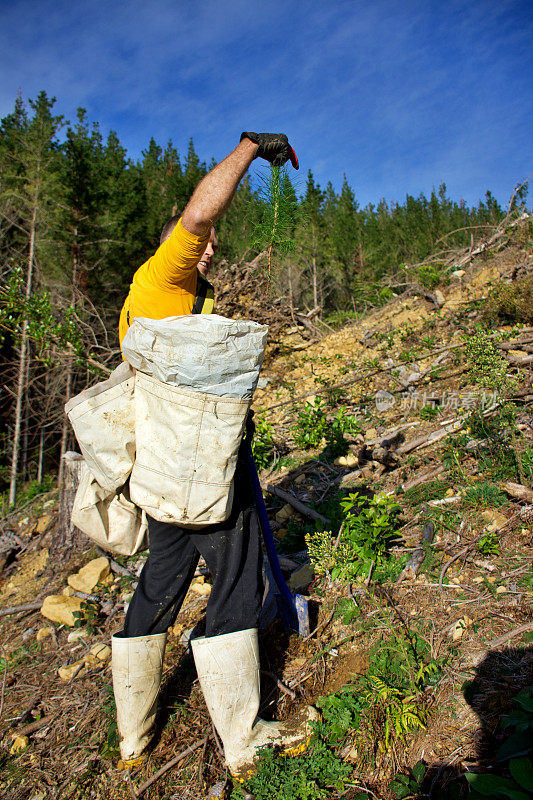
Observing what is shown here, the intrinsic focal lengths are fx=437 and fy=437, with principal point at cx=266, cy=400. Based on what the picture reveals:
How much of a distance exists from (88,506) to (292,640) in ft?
3.87

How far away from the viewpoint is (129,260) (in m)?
11.7

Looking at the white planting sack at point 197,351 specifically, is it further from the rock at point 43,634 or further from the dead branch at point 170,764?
the rock at point 43,634

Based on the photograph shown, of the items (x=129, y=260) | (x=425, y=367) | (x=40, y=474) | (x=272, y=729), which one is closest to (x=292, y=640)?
(x=272, y=729)

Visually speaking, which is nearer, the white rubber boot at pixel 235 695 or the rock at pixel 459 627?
the white rubber boot at pixel 235 695

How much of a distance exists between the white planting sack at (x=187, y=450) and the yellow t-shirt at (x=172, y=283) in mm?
322

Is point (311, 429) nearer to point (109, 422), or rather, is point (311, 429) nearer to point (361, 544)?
point (361, 544)

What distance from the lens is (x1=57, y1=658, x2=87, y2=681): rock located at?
247 cm

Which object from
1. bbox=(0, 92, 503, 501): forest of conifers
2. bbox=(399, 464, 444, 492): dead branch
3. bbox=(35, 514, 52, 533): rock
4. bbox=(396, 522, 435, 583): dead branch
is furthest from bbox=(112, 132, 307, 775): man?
bbox=(0, 92, 503, 501): forest of conifers

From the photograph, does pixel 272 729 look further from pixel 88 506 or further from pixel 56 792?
pixel 88 506

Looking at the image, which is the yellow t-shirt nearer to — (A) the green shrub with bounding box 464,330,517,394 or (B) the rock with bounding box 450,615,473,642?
(B) the rock with bounding box 450,615,473,642

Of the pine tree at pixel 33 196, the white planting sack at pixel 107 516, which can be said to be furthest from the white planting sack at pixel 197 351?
the pine tree at pixel 33 196

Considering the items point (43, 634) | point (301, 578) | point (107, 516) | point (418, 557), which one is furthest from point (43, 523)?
point (418, 557)

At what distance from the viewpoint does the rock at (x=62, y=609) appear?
3.00 meters

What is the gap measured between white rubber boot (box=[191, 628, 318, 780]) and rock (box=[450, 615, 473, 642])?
28.0 inches
